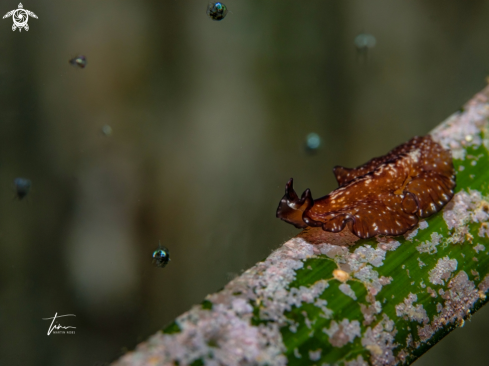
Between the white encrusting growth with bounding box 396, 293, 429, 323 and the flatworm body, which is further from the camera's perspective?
the flatworm body

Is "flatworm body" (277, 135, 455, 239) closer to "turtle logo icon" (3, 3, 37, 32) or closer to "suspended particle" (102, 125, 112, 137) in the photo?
"suspended particle" (102, 125, 112, 137)

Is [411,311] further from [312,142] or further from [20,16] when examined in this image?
[20,16]

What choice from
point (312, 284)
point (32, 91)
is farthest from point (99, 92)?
point (312, 284)

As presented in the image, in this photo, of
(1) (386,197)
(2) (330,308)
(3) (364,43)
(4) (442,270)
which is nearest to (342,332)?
(2) (330,308)

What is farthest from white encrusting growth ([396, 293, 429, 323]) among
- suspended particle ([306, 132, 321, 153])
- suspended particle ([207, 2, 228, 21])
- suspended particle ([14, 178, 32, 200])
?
suspended particle ([14, 178, 32, 200])

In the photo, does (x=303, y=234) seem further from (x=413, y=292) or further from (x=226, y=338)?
(x=226, y=338)

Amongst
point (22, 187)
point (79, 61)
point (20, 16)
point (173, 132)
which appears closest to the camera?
point (20, 16)
